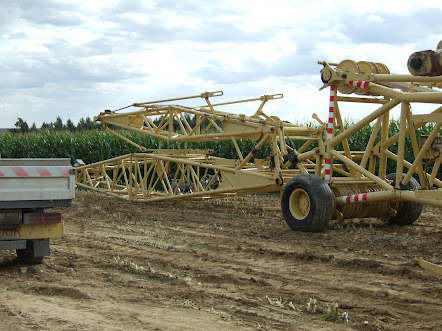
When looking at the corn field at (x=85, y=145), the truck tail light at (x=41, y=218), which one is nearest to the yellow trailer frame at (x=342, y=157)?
the truck tail light at (x=41, y=218)

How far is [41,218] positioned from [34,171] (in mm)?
551

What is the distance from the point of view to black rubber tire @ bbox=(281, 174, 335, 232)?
10.1 meters

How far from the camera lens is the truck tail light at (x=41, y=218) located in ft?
23.6

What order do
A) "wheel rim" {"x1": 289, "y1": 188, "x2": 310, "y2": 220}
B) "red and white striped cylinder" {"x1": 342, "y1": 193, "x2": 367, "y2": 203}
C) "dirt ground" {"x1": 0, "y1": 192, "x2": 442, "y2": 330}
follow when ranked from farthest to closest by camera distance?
"wheel rim" {"x1": 289, "y1": 188, "x2": 310, "y2": 220} → "red and white striped cylinder" {"x1": 342, "y1": 193, "x2": 367, "y2": 203} → "dirt ground" {"x1": 0, "y1": 192, "x2": 442, "y2": 330}

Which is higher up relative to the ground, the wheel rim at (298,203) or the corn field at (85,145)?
the corn field at (85,145)

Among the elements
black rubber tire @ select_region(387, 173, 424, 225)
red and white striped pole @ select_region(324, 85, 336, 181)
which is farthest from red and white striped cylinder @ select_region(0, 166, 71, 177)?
black rubber tire @ select_region(387, 173, 424, 225)

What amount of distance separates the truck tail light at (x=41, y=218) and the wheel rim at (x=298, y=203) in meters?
4.49

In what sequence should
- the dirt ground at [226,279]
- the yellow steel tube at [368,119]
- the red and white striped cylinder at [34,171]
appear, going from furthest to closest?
the yellow steel tube at [368,119]
the red and white striped cylinder at [34,171]
the dirt ground at [226,279]

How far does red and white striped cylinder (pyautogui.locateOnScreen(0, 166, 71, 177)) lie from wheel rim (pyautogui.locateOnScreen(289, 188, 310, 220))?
4.50 m

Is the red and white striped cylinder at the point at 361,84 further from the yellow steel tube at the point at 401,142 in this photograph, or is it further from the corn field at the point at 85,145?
the corn field at the point at 85,145

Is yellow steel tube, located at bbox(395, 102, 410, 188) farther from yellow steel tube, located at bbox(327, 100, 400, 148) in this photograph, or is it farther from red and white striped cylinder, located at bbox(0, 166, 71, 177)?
red and white striped cylinder, located at bbox(0, 166, 71, 177)

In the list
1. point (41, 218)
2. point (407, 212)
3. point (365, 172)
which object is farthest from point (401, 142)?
point (41, 218)

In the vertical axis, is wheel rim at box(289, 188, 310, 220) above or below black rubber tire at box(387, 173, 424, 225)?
above

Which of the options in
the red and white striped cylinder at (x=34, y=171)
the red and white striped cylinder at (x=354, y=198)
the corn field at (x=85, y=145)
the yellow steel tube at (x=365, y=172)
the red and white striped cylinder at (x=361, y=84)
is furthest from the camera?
the corn field at (x=85, y=145)
